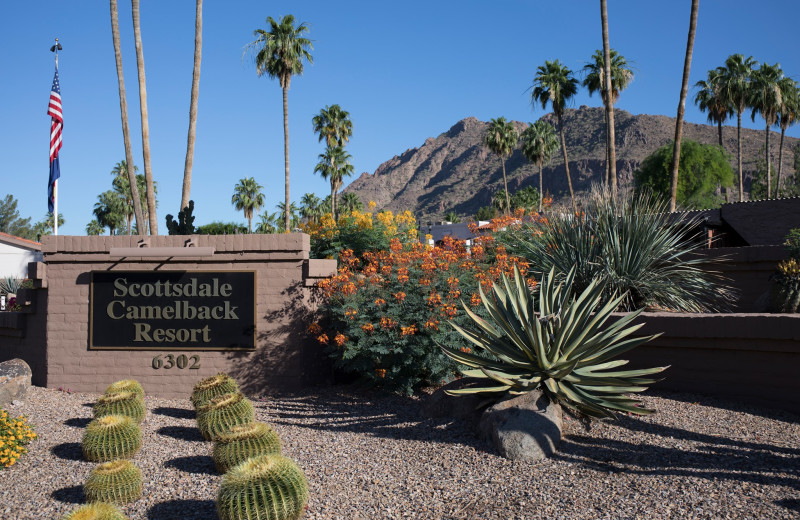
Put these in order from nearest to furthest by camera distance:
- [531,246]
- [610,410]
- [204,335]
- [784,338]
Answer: [610,410] < [784,338] < [204,335] < [531,246]

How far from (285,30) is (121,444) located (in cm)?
2714

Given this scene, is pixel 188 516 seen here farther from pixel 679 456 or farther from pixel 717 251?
pixel 717 251

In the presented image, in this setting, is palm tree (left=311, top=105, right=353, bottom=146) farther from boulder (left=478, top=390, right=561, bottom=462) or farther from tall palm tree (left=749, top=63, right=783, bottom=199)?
boulder (left=478, top=390, right=561, bottom=462)

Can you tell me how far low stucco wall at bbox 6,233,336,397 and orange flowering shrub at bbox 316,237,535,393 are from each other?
0.51 meters

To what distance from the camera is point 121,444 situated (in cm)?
650

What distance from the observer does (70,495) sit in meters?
5.71

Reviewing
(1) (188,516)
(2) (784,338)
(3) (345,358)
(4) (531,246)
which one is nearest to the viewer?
(1) (188,516)

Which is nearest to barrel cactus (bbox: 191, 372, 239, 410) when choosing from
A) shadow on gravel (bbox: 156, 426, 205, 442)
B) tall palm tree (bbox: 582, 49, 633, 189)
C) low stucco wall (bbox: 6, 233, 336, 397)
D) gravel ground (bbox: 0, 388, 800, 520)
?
shadow on gravel (bbox: 156, 426, 205, 442)

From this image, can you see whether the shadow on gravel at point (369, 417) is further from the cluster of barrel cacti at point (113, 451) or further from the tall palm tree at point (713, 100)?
the tall palm tree at point (713, 100)

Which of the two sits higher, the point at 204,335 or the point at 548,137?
the point at 548,137

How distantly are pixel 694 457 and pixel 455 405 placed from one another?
2.63 m

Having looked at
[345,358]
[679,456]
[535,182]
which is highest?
[535,182]

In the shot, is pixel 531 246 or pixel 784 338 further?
pixel 531 246

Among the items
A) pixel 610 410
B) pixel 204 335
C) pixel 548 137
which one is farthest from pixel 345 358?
pixel 548 137
